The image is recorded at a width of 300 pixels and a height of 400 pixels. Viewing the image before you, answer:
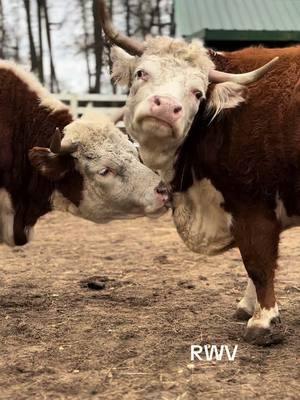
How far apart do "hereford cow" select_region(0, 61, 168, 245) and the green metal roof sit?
7.87 meters

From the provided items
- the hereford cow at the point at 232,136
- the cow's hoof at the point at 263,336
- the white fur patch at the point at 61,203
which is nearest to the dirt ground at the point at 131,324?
the cow's hoof at the point at 263,336

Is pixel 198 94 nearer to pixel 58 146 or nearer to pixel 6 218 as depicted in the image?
pixel 58 146

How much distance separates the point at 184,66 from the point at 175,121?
19.9 inches

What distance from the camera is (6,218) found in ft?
16.3

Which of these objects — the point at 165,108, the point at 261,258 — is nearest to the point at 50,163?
the point at 165,108

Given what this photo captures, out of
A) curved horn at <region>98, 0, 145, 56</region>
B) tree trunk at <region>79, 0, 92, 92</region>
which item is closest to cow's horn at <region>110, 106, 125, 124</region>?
curved horn at <region>98, 0, 145, 56</region>

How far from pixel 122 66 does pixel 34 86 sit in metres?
0.98

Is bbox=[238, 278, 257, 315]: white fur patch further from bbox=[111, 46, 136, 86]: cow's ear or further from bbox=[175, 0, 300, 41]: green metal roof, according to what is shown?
bbox=[175, 0, 300, 41]: green metal roof

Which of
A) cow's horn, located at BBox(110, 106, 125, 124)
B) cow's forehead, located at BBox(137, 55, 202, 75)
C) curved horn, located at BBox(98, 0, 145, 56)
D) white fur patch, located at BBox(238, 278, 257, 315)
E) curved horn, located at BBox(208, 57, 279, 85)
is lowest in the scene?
white fur patch, located at BBox(238, 278, 257, 315)

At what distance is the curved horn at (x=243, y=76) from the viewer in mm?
3967

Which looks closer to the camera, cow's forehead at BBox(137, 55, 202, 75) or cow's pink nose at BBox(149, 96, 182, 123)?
cow's pink nose at BBox(149, 96, 182, 123)

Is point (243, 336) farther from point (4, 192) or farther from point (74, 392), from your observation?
point (4, 192)

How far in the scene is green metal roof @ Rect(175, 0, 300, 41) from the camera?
12383mm

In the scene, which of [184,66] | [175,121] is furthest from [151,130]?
[184,66]
